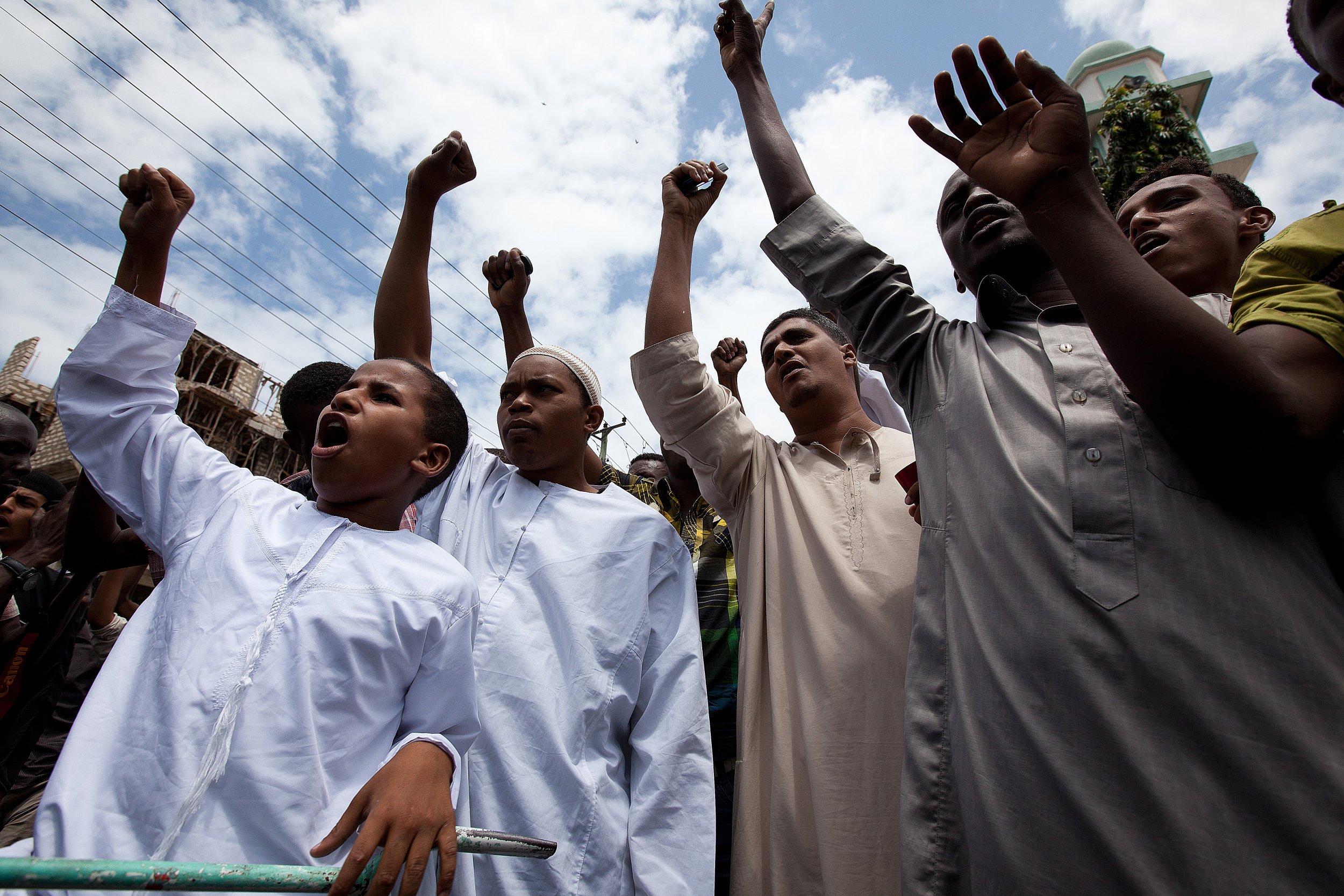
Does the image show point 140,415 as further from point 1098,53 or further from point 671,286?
point 1098,53

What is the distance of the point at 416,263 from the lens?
88.9 inches

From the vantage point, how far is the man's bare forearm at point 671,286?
2.07 metres

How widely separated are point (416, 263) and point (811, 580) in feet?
5.37

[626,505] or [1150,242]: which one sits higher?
[1150,242]

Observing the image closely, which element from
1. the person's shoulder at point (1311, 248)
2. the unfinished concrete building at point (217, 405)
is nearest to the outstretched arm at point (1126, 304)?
the person's shoulder at point (1311, 248)

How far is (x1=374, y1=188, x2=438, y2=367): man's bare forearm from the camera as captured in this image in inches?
87.2

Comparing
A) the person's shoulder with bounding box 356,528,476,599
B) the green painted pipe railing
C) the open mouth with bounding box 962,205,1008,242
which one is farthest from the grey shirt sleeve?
the green painted pipe railing

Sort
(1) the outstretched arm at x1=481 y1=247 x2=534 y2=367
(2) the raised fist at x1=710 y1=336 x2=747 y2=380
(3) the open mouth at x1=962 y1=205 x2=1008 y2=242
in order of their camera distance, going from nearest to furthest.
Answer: (3) the open mouth at x1=962 y1=205 x2=1008 y2=242
(1) the outstretched arm at x1=481 y1=247 x2=534 y2=367
(2) the raised fist at x1=710 y1=336 x2=747 y2=380

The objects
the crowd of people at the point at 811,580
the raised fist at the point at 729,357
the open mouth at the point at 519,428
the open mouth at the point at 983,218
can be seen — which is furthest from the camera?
the raised fist at the point at 729,357

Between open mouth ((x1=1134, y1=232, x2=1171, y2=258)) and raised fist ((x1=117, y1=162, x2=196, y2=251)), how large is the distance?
7.70ft

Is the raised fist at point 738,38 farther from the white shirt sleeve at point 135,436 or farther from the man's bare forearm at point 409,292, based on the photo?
the white shirt sleeve at point 135,436

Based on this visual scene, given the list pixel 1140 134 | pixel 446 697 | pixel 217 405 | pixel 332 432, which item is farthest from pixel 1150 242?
pixel 217 405

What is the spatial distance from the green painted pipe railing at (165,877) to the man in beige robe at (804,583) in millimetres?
993

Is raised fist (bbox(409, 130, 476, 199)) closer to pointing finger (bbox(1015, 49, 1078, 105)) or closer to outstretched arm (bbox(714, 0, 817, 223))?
outstretched arm (bbox(714, 0, 817, 223))
